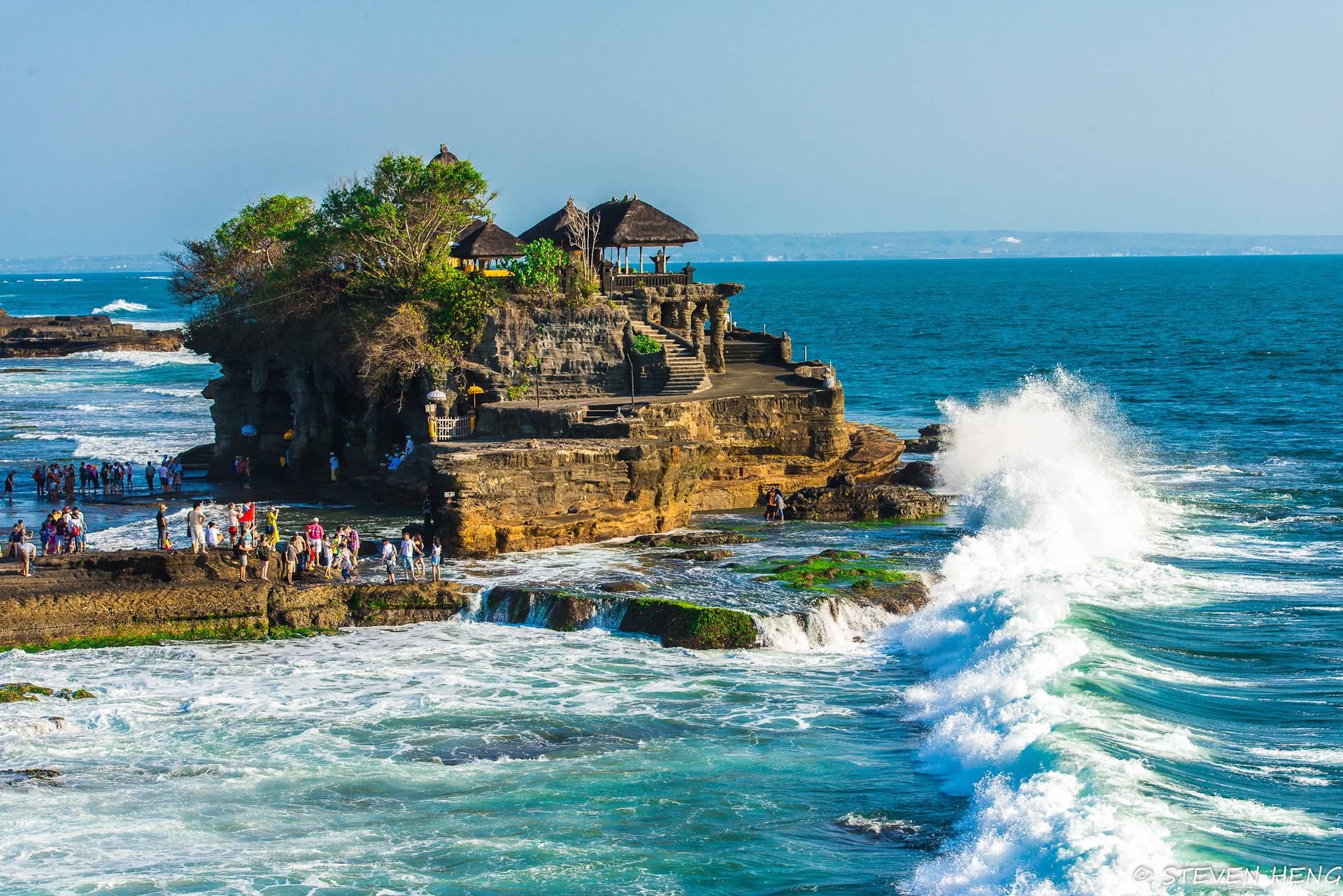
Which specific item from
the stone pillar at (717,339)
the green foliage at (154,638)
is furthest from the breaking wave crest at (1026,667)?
the green foliage at (154,638)

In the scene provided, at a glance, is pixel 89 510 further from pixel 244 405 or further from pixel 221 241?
pixel 221 241

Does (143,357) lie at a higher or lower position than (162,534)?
higher

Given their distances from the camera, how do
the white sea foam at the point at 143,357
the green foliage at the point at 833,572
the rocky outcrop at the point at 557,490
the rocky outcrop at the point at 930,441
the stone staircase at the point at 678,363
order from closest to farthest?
the green foliage at the point at 833,572
the rocky outcrop at the point at 557,490
the stone staircase at the point at 678,363
the rocky outcrop at the point at 930,441
the white sea foam at the point at 143,357

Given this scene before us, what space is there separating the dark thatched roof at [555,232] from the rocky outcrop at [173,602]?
64.6 ft

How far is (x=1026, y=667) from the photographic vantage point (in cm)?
2088

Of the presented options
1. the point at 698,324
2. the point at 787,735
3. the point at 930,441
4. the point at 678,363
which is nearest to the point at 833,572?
the point at 787,735

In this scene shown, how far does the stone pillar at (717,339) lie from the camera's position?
147ft

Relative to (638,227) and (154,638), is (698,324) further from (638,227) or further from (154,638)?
(154,638)

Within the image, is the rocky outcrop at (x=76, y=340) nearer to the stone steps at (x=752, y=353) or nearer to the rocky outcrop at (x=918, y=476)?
the stone steps at (x=752, y=353)

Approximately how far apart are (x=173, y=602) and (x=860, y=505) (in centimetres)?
1779

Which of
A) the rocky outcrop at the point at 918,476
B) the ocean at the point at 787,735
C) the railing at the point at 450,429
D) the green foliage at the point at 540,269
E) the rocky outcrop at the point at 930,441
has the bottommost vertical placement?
the ocean at the point at 787,735

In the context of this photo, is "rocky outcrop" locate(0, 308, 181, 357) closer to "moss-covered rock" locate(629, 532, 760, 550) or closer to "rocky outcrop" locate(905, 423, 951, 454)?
"rocky outcrop" locate(905, 423, 951, 454)

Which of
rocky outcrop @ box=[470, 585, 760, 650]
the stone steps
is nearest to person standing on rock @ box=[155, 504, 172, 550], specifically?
rocky outcrop @ box=[470, 585, 760, 650]

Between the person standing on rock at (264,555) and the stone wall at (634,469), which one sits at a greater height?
the stone wall at (634,469)
